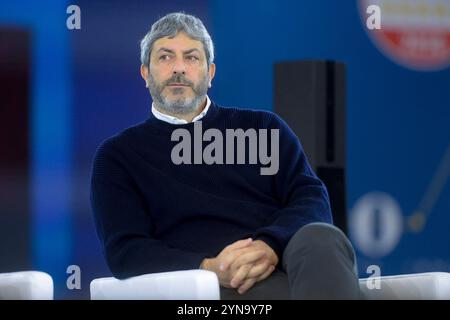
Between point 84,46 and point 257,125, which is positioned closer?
point 257,125

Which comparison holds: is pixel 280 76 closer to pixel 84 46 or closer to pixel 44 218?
pixel 84 46

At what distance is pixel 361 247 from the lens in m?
2.60

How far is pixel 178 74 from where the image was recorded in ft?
7.31

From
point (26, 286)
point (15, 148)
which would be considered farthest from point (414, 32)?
point (26, 286)

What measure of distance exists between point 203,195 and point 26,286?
0.49 metres

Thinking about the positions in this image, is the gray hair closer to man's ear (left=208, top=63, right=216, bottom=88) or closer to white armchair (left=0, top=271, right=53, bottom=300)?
man's ear (left=208, top=63, right=216, bottom=88)

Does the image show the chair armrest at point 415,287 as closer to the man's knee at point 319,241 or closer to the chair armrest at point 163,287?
the man's knee at point 319,241

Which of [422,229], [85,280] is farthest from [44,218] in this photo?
[422,229]

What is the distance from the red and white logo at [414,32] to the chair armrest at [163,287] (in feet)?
3.85

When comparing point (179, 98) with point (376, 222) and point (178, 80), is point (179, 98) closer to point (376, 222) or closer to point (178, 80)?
point (178, 80)

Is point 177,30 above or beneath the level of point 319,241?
above

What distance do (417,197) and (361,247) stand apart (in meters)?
0.25

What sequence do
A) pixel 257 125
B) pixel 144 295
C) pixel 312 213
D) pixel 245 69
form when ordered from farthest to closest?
pixel 245 69 → pixel 257 125 → pixel 312 213 → pixel 144 295

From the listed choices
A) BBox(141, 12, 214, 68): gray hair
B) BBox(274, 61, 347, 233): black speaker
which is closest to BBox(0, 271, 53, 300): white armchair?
BBox(141, 12, 214, 68): gray hair
